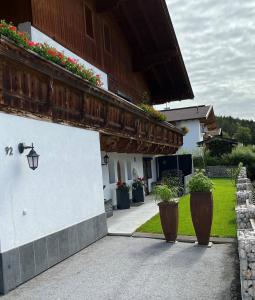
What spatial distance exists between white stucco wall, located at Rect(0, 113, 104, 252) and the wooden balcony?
0.86ft

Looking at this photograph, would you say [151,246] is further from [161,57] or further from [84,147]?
[161,57]

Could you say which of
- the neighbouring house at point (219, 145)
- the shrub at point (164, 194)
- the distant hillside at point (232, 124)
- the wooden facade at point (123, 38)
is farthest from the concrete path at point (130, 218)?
the distant hillside at point (232, 124)

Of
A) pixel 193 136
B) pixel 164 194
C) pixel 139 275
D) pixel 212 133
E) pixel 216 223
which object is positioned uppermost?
pixel 212 133

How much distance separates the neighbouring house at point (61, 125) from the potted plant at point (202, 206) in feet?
8.79

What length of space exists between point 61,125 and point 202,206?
365 centimetres

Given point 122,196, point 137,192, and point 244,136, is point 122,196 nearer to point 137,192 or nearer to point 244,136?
point 137,192

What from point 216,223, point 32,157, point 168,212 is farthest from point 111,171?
point 32,157

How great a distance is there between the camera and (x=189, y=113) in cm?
4797

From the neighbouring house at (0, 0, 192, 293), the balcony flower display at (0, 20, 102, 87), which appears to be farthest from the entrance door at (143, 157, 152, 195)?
the balcony flower display at (0, 20, 102, 87)

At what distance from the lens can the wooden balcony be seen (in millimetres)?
6852

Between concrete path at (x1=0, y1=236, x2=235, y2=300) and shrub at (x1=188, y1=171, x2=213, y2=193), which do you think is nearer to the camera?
concrete path at (x1=0, y1=236, x2=235, y2=300)

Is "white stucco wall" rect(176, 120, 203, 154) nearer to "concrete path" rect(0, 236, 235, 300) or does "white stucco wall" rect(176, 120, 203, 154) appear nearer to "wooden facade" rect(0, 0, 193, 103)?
"wooden facade" rect(0, 0, 193, 103)

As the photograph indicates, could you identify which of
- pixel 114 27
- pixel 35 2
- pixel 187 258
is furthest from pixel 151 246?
pixel 114 27

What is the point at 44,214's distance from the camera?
7.95 metres
